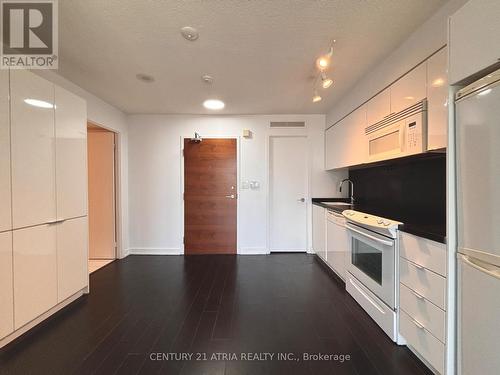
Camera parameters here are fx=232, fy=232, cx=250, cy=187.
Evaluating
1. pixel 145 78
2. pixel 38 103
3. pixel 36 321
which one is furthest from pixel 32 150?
pixel 36 321

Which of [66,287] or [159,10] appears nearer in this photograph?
[159,10]

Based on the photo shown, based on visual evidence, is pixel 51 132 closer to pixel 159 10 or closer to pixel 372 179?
pixel 159 10

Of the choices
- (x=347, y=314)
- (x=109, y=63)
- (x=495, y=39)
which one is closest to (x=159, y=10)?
(x=109, y=63)

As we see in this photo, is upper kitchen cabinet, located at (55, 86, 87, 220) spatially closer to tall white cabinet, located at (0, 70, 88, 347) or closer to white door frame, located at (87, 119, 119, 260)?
tall white cabinet, located at (0, 70, 88, 347)

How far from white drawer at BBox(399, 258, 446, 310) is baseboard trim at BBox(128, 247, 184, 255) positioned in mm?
3392

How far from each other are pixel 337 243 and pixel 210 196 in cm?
222

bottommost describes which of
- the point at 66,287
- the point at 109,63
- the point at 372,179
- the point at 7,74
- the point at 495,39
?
the point at 66,287

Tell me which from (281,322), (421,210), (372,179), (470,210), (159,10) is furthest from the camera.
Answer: (372,179)

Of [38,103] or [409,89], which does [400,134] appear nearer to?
[409,89]

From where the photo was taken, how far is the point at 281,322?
6.77 feet

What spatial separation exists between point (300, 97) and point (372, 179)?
1.50m

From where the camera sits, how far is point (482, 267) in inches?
41.6

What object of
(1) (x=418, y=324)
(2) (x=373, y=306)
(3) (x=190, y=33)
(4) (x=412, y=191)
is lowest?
(2) (x=373, y=306)

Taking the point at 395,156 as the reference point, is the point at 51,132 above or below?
above
